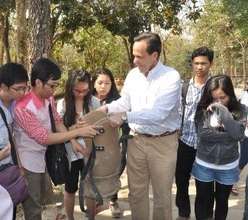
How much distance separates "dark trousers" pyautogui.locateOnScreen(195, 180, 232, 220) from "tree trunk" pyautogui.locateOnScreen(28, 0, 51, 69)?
2.33 metres

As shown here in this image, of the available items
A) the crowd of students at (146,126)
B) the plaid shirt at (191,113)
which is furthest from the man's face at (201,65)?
the plaid shirt at (191,113)

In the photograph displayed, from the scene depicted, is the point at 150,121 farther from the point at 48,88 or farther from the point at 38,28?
the point at 38,28

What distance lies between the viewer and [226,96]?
4.11m

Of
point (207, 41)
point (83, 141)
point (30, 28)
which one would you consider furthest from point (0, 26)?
point (207, 41)

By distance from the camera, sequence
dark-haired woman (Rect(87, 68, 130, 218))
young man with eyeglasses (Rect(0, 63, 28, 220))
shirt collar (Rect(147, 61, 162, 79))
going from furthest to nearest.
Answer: dark-haired woman (Rect(87, 68, 130, 218)) → shirt collar (Rect(147, 61, 162, 79)) → young man with eyeglasses (Rect(0, 63, 28, 220))

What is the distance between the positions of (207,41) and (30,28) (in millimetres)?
33248

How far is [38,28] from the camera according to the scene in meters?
5.28

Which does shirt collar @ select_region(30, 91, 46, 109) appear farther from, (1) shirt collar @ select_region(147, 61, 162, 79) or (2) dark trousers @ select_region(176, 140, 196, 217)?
(2) dark trousers @ select_region(176, 140, 196, 217)

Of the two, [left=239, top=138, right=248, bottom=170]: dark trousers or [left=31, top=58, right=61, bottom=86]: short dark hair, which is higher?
[left=31, top=58, right=61, bottom=86]: short dark hair

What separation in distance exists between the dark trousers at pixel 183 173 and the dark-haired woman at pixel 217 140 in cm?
40

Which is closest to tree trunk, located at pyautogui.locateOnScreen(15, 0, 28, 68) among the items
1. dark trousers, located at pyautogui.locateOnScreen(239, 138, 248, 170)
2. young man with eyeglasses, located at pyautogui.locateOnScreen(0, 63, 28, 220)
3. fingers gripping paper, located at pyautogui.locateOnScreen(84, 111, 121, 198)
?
dark trousers, located at pyautogui.locateOnScreen(239, 138, 248, 170)

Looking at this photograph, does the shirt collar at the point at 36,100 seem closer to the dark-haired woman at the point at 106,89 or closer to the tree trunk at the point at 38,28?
the dark-haired woman at the point at 106,89

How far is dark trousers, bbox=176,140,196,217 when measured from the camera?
15.4 ft

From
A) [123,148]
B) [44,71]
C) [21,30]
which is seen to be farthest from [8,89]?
[21,30]
